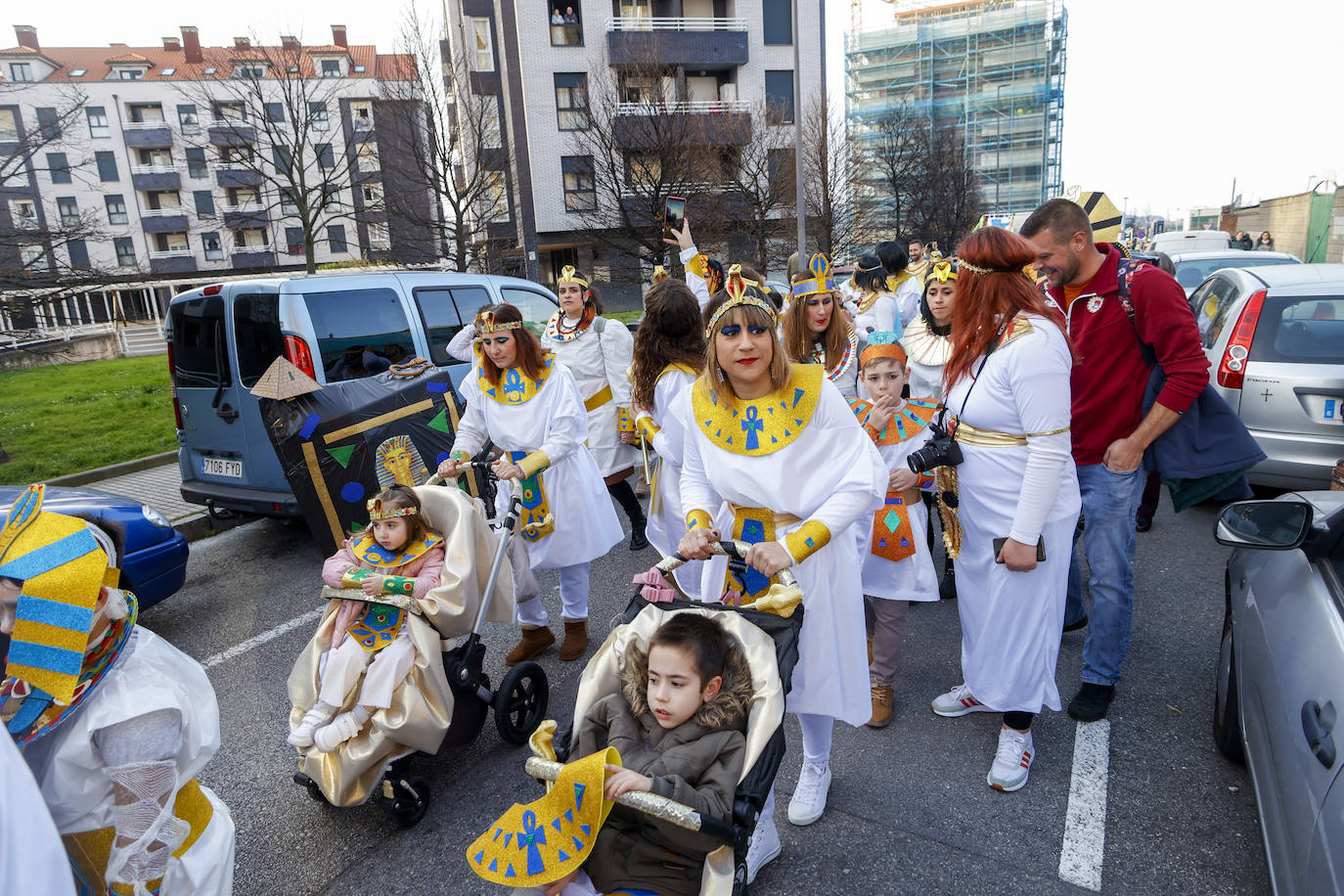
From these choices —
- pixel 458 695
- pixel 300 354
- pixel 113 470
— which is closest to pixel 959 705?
pixel 458 695

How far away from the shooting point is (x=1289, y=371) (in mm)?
5301

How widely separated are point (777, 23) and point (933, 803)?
3571cm

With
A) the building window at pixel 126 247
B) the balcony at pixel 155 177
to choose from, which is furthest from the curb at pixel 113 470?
the balcony at pixel 155 177

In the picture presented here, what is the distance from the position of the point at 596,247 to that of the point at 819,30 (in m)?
13.7

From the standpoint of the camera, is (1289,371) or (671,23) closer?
(1289,371)

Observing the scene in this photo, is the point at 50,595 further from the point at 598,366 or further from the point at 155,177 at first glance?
the point at 155,177

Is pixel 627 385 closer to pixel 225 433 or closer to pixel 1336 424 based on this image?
pixel 225 433

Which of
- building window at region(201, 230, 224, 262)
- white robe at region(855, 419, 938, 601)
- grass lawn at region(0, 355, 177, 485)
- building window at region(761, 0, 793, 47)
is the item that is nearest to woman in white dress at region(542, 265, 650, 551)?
white robe at region(855, 419, 938, 601)

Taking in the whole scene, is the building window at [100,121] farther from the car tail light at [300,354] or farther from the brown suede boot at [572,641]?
the brown suede boot at [572,641]

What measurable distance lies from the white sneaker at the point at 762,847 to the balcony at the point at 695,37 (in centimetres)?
3203

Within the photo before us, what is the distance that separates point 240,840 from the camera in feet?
9.98

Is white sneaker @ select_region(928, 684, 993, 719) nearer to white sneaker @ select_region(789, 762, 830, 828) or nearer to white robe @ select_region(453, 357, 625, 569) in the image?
white sneaker @ select_region(789, 762, 830, 828)

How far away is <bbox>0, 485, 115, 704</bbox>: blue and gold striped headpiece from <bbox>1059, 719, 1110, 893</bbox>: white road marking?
302 centimetres

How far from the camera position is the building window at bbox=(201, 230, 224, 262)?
45906mm
